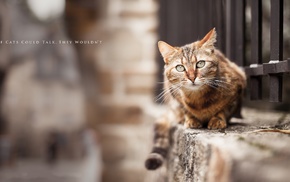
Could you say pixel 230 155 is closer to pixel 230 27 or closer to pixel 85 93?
pixel 230 27

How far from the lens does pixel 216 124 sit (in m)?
1.16

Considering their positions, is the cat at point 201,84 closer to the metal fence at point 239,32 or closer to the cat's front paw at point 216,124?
the cat's front paw at point 216,124

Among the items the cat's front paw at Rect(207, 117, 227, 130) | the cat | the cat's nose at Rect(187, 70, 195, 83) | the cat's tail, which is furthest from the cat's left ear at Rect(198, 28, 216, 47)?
the cat's tail

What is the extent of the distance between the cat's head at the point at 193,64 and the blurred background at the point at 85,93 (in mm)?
1320

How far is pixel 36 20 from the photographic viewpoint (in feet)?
8.02

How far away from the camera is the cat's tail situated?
1246 millimetres

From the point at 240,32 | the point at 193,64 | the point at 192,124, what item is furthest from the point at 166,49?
the point at 240,32

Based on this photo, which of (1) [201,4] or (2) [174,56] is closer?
(2) [174,56]

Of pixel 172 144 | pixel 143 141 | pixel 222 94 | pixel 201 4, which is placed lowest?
pixel 143 141

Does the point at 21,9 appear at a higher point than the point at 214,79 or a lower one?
higher

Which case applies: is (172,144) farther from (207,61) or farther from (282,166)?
(282,166)

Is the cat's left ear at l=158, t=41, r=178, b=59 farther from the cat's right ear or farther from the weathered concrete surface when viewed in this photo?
the weathered concrete surface

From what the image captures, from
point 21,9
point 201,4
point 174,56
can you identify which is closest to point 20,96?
point 21,9

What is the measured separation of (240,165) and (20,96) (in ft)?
6.85
